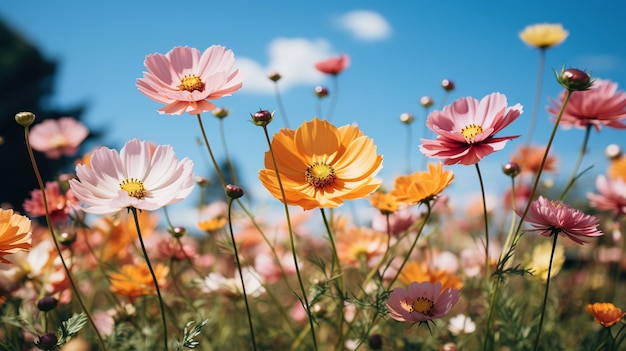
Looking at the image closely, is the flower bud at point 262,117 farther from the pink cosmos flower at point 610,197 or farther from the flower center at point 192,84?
the pink cosmos flower at point 610,197

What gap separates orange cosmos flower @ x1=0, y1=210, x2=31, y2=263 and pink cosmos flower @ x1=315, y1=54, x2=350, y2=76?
0.86 meters

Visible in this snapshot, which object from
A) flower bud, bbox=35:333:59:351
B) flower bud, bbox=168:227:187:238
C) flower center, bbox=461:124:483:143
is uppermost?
flower center, bbox=461:124:483:143

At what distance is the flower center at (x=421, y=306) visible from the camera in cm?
78

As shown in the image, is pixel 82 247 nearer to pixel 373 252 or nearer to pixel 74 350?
pixel 373 252

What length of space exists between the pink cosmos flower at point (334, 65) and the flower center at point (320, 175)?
0.57 m

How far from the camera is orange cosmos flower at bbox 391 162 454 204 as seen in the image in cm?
85

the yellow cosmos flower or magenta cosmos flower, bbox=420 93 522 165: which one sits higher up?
the yellow cosmos flower

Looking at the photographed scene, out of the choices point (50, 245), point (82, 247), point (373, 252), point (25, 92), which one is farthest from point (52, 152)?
point (25, 92)

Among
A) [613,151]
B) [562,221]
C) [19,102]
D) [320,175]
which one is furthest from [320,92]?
[19,102]

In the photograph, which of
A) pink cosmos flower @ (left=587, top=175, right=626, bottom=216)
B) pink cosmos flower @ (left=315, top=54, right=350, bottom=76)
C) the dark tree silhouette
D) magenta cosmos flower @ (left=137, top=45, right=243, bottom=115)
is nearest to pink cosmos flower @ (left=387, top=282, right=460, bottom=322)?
magenta cosmos flower @ (left=137, top=45, right=243, bottom=115)

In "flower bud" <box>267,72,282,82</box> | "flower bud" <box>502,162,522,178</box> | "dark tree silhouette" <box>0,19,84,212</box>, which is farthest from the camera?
"dark tree silhouette" <box>0,19,84,212</box>

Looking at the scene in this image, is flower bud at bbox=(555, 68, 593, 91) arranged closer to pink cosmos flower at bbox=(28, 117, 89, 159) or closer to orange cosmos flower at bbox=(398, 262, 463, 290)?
orange cosmos flower at bbox=(398, 262, 463, 290)

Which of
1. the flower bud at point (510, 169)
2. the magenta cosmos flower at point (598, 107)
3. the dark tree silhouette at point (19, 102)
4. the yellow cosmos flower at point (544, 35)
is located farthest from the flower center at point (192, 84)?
the dark tree silhouette at point (19, 102)

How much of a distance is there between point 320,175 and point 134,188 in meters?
0.28
